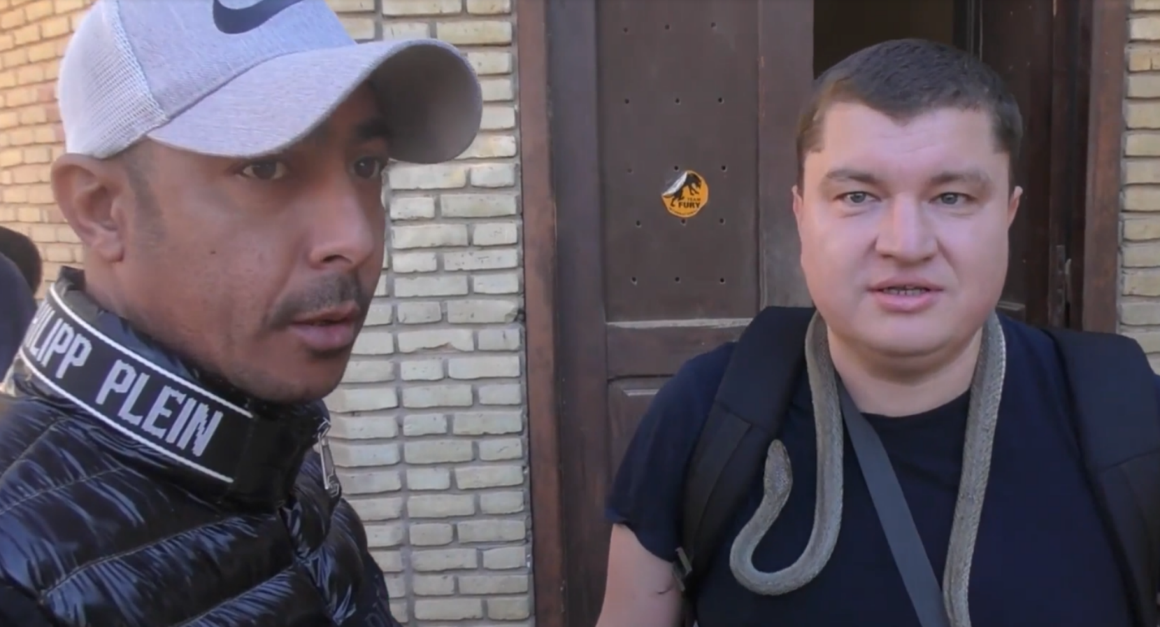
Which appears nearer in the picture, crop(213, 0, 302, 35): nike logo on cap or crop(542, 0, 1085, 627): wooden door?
crop(213, 0, 302, 35): nike logo on cap

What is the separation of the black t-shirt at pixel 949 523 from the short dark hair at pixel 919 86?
39 cm

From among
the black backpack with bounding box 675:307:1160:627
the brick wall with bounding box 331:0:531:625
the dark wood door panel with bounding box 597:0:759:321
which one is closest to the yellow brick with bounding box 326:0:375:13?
the brick wall with bounding box 331:0:531:625

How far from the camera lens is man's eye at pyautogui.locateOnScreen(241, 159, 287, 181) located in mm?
993

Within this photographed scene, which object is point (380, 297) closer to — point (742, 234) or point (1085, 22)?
point (742, 234)

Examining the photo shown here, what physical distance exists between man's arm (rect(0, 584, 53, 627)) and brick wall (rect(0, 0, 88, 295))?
11.1 feet

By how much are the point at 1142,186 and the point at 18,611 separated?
348 cm

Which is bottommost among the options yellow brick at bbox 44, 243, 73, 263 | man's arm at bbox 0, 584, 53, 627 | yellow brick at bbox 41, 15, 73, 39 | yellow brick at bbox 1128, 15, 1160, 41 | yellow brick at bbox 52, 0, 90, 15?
man's arm at bbox 0, 584, 53, 627

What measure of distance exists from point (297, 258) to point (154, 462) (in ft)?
0.83

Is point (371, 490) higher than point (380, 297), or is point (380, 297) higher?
point (380, 297)

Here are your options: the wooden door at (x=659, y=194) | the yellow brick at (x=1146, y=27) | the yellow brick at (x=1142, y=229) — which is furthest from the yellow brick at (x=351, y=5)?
the yellow brick at (x=1142, y=229)

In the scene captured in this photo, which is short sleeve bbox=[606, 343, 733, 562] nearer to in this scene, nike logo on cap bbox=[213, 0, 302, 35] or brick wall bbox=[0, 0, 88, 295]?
nike logo on cap bbox=[213, 0, 302, 35]

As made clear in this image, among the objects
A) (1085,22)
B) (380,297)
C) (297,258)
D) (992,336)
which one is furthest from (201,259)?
(1085,22)

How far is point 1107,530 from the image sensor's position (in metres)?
1.42

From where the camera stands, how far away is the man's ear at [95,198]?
977 millimetres
